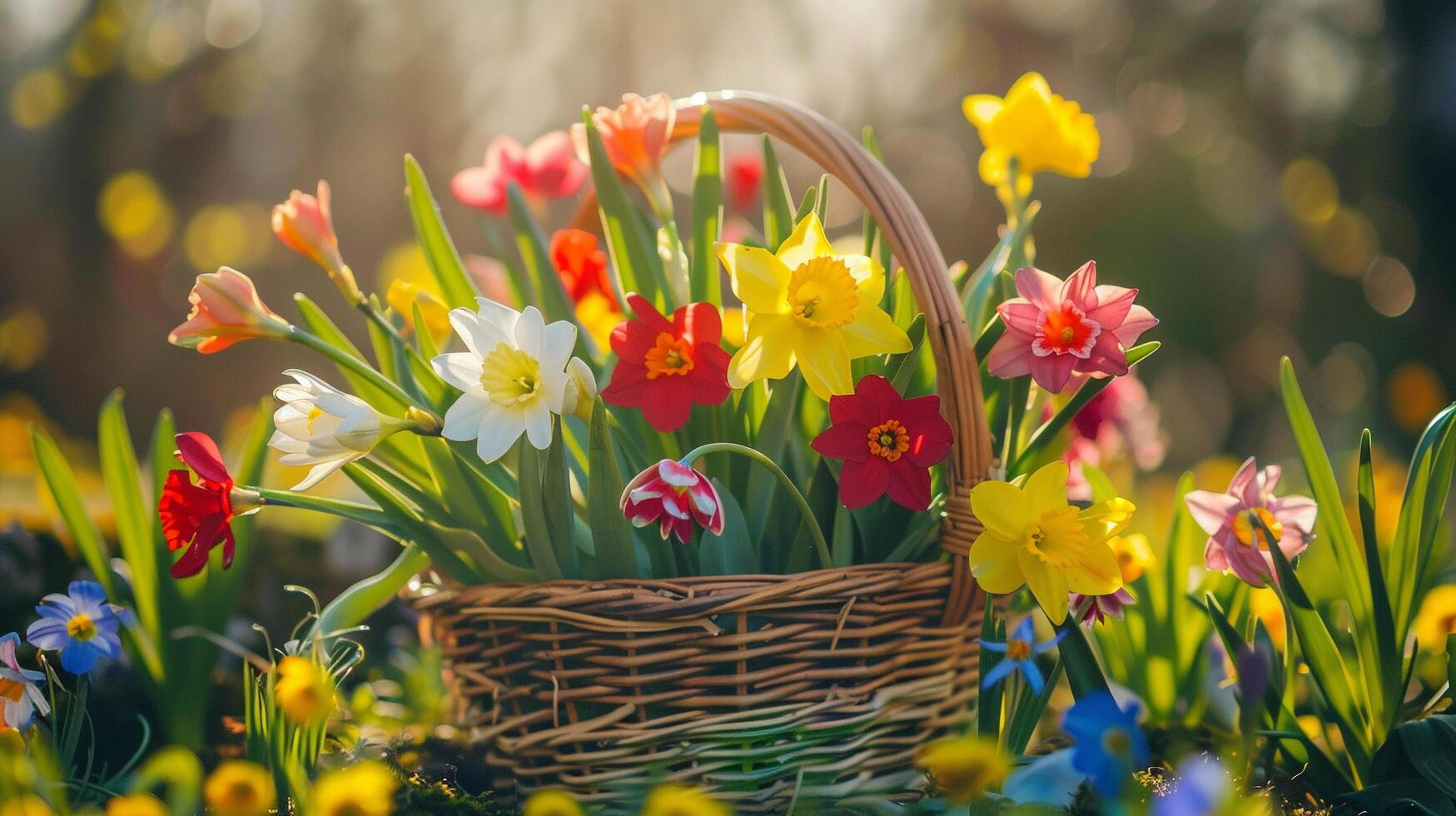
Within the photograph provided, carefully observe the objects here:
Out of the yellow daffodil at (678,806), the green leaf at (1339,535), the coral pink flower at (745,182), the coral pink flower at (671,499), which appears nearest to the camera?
the yellow daffodil at (678,806)

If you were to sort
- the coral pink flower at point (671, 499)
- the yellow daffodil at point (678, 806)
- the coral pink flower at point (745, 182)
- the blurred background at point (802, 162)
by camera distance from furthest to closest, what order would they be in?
the blurred background at point (802, 162) → the coral pink flower at point (745, 182) → the coral pink flower at point (671, 499) → the yellow daffodil at point (678, 806)

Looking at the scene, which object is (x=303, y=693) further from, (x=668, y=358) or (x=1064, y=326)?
(x=1064, y=326)

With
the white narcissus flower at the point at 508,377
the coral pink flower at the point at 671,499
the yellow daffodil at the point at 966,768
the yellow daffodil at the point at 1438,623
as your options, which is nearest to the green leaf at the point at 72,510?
the white narcissus flower at the point at 508,377

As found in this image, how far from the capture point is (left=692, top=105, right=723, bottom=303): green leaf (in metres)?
0.86

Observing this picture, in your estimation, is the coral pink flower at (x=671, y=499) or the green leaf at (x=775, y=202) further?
the green leaf at (x=775, y=202)

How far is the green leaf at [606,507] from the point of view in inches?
27.5

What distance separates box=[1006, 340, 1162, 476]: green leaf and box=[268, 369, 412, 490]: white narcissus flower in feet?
1.67

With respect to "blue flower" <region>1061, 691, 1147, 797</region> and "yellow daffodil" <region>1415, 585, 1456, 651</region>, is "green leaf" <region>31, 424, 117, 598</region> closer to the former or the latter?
"blue flower" <region>1061, 691, 1147, 797</region>

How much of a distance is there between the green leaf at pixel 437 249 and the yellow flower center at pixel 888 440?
16.0 inches

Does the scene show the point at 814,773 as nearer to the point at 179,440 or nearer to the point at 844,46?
the point at 179,440

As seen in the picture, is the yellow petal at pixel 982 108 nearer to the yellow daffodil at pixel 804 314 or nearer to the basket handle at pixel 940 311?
the basket handle at pixel 940 311

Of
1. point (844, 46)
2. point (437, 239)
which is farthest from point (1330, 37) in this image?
point (437, 239)

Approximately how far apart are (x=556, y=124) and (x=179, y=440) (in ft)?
9.42

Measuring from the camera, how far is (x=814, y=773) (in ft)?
2.46
